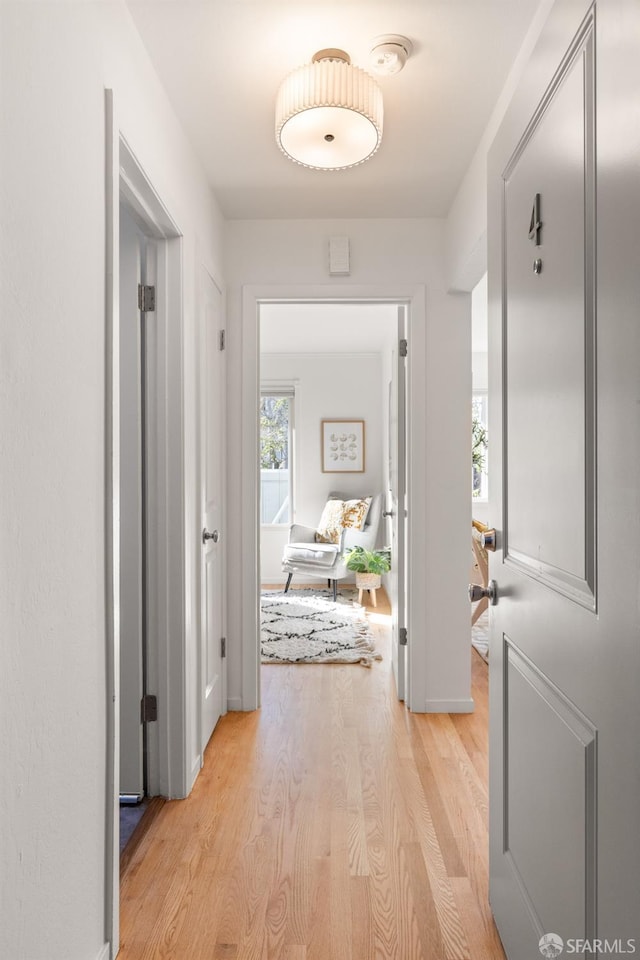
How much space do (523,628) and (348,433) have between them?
536 cm

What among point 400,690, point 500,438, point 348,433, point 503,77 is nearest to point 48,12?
point 500,438

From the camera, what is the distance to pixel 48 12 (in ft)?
3.81

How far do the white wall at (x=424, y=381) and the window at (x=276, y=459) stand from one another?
11.8ft

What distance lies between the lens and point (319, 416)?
666 cm

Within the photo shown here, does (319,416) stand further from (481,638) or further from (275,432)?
(481,638)

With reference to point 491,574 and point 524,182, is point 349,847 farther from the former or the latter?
point 524,182

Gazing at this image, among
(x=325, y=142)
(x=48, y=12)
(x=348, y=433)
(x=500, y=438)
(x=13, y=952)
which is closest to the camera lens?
(x=13, y=952)

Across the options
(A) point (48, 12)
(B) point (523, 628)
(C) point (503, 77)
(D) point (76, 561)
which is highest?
(C) point (503, 77)

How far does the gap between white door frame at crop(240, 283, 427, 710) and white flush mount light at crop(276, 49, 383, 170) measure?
1124mm

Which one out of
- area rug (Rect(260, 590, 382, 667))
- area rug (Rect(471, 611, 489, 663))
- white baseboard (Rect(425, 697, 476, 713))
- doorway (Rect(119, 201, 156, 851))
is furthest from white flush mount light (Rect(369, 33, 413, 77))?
area rug (Rect(471, 611, 489, 663))

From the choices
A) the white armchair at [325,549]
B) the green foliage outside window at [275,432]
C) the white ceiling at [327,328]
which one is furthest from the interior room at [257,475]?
the green foliage outside window at [275,432]

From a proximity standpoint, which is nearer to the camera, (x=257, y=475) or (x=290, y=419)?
(x=257, y=475)

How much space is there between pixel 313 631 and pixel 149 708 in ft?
7.96

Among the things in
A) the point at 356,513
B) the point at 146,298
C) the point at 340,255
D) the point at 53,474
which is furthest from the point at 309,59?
the point at 356,513
